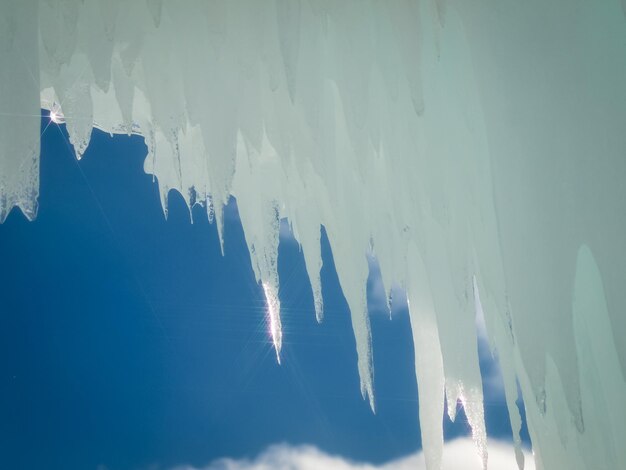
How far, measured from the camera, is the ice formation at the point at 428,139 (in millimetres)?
1908

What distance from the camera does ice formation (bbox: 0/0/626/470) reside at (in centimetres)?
191

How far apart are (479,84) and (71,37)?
55.5 inches

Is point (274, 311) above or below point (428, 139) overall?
below

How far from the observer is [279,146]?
2.25 meters

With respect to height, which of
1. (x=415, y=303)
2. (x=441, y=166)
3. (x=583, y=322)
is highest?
(x=441, y=166)

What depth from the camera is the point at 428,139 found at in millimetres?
2232

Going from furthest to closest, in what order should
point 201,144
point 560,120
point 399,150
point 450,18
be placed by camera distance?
1. point 201,144
2. point 399,150
3. point 450,18
4. point 560,120

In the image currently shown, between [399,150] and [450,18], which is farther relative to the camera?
[399,150]

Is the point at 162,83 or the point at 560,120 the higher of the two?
the point at 162,83

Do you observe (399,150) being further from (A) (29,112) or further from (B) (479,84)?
(A) (29,112)

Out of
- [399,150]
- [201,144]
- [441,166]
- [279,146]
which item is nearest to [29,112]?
[201,144]

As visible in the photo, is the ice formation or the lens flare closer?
the ice formation

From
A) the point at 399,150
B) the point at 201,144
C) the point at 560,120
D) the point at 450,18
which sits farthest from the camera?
the point at 201,144

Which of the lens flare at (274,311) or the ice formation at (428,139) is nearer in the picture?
the ice formation at (428,139)
